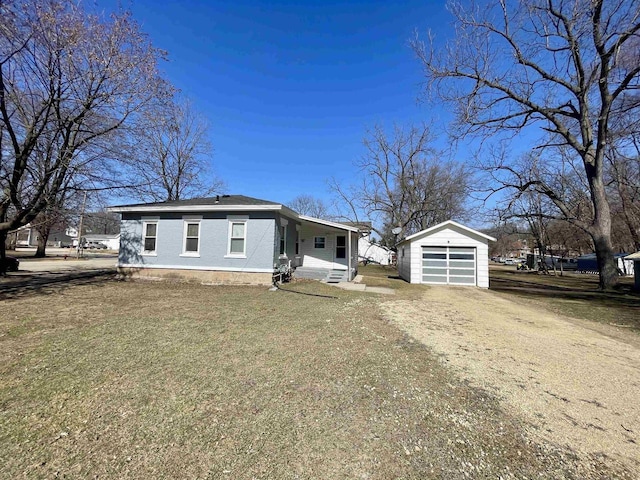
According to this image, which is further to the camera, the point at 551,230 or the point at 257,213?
the point at 551,230

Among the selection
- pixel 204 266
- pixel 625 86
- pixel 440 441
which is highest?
pixel 625 86

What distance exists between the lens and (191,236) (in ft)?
42.2

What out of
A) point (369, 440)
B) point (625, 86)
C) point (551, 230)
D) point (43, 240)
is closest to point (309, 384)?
point (369, 440)

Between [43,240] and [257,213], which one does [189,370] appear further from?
[43,240]

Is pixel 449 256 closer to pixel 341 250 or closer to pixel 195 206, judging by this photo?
pixel 341 250

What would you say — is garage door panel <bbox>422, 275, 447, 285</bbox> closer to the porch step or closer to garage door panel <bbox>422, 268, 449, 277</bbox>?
garage door panel <bbox>422, 268, 449, 277</bbox>

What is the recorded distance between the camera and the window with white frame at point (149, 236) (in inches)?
521

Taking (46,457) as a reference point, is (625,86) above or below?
above

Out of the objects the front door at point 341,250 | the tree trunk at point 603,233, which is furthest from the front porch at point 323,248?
the tree trunk at point 603,233

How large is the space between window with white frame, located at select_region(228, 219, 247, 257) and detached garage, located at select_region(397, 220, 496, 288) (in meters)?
9.51

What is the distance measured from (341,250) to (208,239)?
A: 702 cm

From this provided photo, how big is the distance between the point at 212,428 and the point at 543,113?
19.5m

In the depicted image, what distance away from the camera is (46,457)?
2256 mm

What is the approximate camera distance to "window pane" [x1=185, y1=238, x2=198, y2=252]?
12.8 meters
